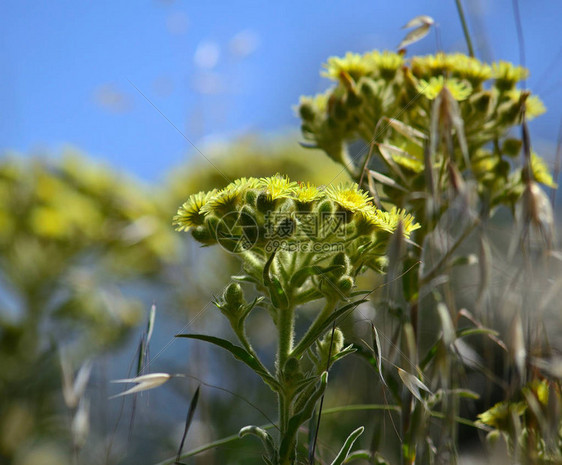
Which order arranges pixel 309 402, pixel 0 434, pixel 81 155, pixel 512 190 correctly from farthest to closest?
1. pixel 81 155
2. pixel 0 434
3. pixel 512 190
4. pixel 309 402

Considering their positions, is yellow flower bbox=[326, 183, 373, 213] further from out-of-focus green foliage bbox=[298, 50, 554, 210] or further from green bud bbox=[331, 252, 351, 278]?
out-of-focus green foliage bbox=[298, 50, 554, 210]

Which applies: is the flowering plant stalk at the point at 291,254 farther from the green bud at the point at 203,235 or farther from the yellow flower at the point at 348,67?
the yellow flower at the point at 348,67

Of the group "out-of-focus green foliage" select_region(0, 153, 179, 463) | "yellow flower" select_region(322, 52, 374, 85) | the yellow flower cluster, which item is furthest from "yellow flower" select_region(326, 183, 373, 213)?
"out-of-focus green foliage" select_region(0, 153, 179, 463)

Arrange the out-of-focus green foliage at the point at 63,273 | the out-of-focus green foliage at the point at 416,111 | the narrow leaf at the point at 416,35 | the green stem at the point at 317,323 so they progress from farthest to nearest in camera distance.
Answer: the out-of-focus green foliage at the point at 63,273
the out-of-focus green foliage at the point at 416,111
the narrow leaf at the point at 416,35
the green stem at the point at 317,323

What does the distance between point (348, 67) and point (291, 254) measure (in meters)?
0.65

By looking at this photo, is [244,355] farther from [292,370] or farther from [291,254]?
[291,254]

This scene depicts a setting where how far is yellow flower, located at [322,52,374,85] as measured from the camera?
54.8 inches

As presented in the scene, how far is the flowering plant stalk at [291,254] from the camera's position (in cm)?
87

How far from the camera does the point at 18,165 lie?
2992mm

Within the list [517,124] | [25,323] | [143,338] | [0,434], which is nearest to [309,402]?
[143,338]

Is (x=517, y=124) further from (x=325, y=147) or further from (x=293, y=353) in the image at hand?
(x=293, y=353)

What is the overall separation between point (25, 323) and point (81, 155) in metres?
1.11

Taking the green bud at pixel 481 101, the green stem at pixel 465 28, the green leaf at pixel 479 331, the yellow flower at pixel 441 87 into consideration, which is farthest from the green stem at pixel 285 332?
the green stem at pixel 465 28

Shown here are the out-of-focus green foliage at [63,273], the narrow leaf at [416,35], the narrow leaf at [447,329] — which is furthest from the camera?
the out-of-focus green foliage at [63,273]
